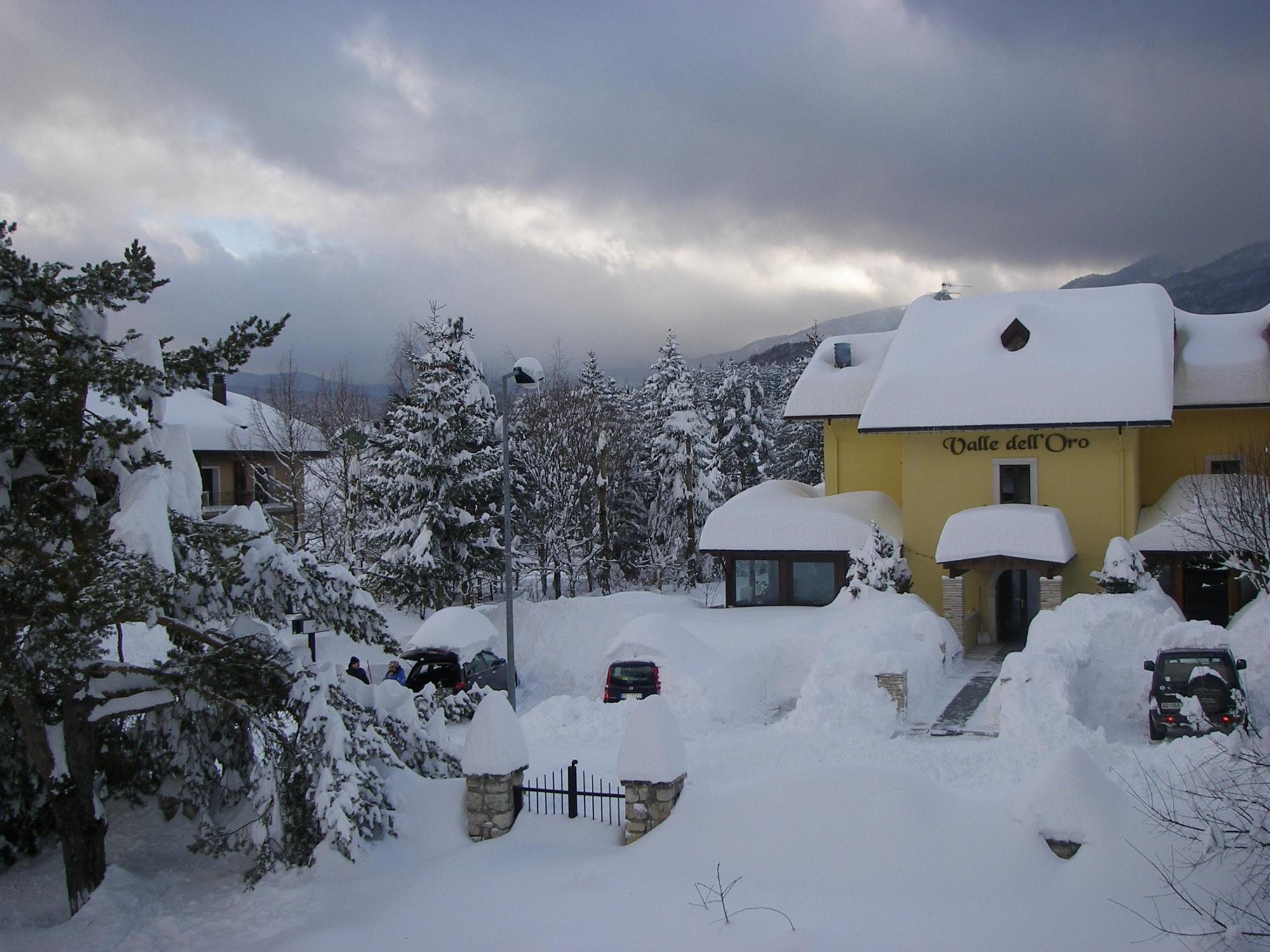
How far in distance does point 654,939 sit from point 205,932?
4652 mm

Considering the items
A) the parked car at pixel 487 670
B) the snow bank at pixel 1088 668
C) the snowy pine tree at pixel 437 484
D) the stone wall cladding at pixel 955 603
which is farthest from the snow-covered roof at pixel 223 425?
the snow bank at pixel 1088 668

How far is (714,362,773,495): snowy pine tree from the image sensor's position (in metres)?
46.2

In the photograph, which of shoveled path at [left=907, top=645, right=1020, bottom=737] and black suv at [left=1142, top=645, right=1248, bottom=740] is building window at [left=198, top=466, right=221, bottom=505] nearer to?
shoveled path at [left=907, top=645, right=1020, bottom=737]

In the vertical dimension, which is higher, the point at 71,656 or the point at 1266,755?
the point at 71,656

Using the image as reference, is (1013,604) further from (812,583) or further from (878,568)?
(812,583)

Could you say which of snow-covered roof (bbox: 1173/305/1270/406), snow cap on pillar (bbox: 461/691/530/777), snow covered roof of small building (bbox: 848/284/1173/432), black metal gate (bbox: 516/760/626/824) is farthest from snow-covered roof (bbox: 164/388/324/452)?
snow-covered roof (bbox: 1173/305/1270/406)

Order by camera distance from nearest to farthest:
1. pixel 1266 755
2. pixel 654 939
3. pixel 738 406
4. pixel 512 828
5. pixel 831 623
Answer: pixel 1266 755
pixel 654 939
pixel 512 828
pixel 831 623
pixel 738 406

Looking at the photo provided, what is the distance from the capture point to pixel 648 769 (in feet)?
31.7

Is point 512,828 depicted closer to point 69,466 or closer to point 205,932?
point 205,932

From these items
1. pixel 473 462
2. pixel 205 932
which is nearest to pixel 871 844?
pixel 205 932

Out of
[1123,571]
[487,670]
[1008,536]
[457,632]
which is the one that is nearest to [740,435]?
[1008,536]

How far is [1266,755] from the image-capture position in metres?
7.27

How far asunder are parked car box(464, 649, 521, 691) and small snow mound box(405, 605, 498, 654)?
38 cm

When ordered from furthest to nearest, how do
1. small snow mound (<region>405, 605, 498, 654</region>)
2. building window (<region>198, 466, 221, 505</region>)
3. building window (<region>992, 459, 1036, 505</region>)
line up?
building window (<region>198, 466, 221, 505</region>)
building window (<region>992, 459, 1036, 505</region>)
small snow mound (<region>405, 605, 498, 654</region>)
